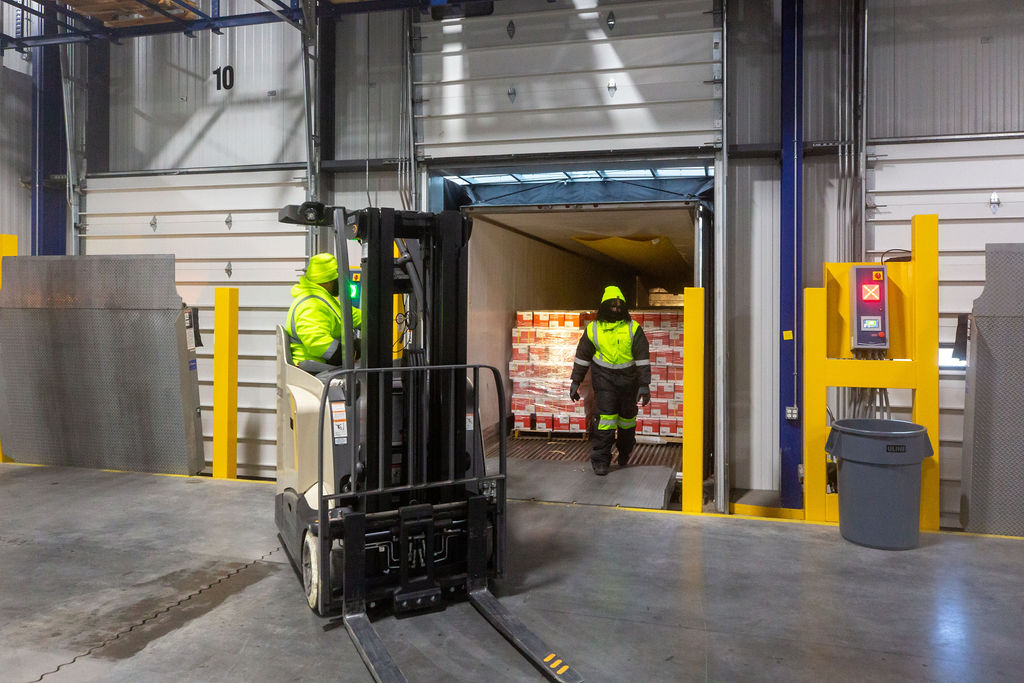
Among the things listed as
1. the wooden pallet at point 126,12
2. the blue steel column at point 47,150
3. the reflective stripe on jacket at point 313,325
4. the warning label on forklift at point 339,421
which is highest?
the wooden pallet at point 126,12

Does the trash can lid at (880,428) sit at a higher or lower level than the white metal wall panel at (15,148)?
lower

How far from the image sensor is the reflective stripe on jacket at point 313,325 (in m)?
5.21

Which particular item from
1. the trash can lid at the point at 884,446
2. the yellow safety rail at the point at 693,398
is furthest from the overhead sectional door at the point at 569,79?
the trash can lid at the point at 884,446

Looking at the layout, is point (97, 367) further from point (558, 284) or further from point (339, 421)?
point (558, 284)

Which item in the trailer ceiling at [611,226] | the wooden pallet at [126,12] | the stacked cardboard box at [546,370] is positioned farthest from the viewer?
the stacked cardboard box at [546,370]

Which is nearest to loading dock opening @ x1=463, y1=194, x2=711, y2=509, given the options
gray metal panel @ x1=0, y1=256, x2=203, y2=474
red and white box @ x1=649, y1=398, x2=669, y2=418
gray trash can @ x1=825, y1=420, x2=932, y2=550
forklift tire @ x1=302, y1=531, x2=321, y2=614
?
red and white box @ x1=649, y1=398, x2=669, y2=418

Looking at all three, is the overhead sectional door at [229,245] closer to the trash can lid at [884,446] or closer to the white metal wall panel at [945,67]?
the trash can lid at [884,446]

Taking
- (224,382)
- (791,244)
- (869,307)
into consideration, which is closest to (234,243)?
(224,382)

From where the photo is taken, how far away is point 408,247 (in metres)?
4.65

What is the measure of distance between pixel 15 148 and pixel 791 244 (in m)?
10.0

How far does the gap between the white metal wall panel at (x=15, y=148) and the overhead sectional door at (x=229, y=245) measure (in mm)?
899

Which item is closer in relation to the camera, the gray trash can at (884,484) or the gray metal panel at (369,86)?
the gray trash can at (884,484)

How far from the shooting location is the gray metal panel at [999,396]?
564 centimetres

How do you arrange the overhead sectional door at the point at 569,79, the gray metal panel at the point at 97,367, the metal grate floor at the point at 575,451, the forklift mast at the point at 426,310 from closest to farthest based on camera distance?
the forklift mast at the point at 426,310 < the overhead sectional door at the point at 569,79 < the gray metal panel at the point at 97,367 < the metal grate floor at the point at 575,451
